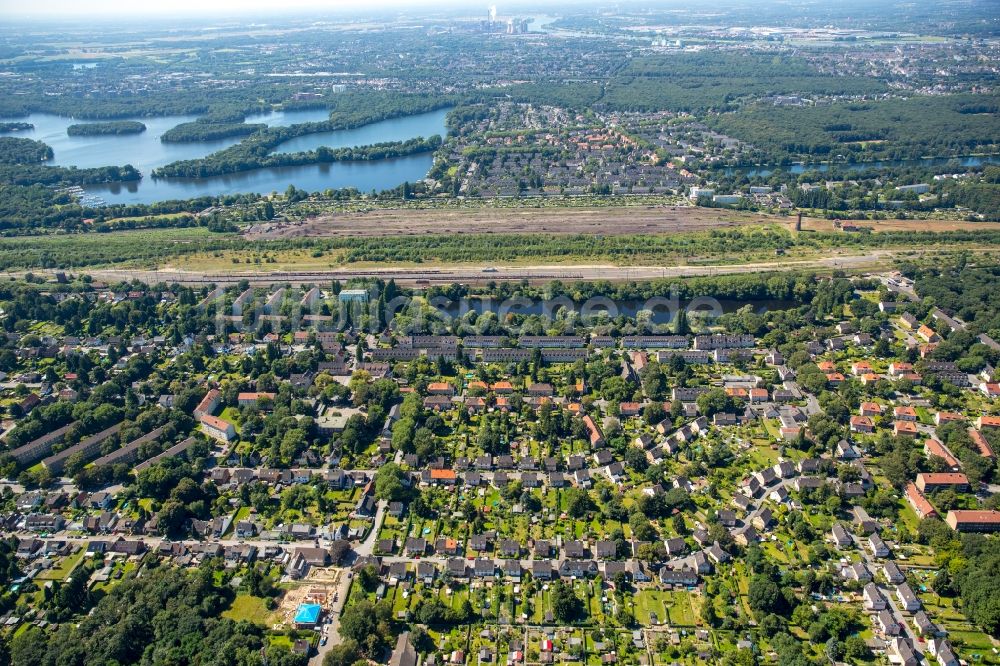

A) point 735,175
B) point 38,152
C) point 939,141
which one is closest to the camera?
point 735,175

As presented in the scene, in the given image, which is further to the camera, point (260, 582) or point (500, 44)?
point (500, 44)

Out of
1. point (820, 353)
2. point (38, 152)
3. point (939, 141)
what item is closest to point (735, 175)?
point (939, 141)

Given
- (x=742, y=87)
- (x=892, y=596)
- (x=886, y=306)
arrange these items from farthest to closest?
(x=742, y=87) → (x=886, y=306) → (x=892, y=596)

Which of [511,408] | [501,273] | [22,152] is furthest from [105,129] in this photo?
[511,408]

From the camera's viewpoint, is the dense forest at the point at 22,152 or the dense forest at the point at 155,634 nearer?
the dense forest at the point at 155,634

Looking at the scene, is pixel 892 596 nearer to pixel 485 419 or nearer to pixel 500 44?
pixel 485 419

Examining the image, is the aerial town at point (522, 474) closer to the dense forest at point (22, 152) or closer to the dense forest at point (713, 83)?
the dense forest at point (22, 152)

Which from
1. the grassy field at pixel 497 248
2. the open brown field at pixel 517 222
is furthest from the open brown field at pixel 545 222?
the grassy field at pixel 497 248
